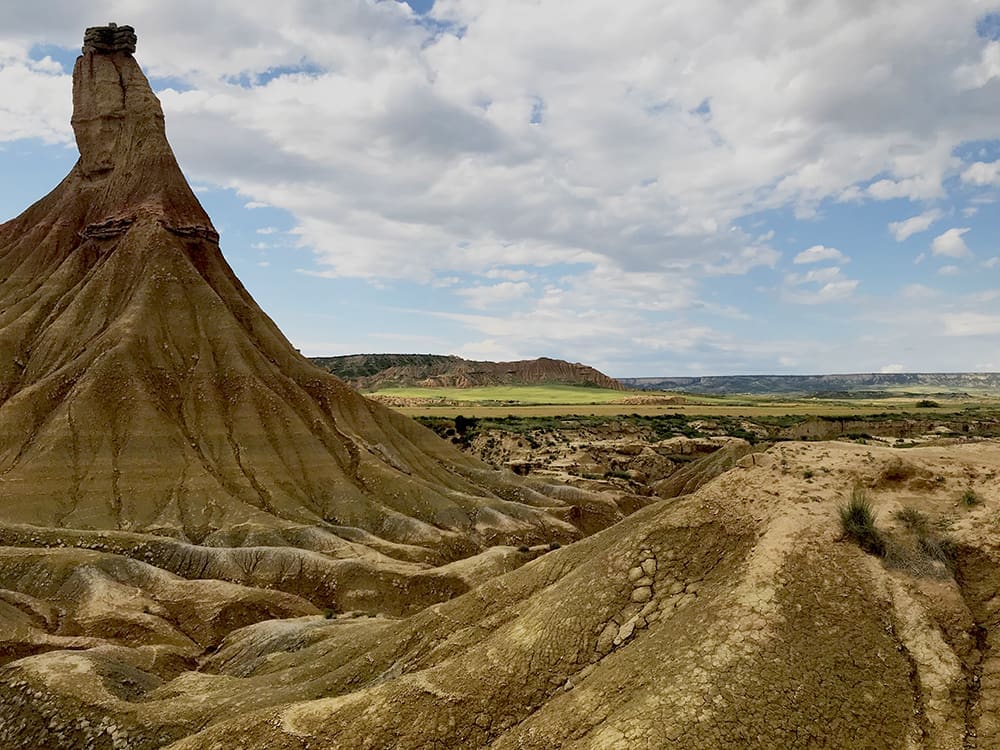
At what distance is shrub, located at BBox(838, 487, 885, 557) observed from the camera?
14922mm

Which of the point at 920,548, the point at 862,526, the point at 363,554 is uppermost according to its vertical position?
the point at 862,526

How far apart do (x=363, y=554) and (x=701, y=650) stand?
42.1m

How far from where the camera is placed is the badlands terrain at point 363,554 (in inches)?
500

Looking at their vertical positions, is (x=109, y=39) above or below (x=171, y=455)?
above

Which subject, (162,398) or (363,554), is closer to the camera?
(363,554)

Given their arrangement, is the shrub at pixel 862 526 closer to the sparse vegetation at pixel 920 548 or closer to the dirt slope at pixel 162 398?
the sparse vegetation at pixel 920 548

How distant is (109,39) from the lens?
86.7 m

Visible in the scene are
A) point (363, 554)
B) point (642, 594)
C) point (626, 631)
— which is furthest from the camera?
point (363, 554)

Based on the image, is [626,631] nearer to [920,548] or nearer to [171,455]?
[920,548]

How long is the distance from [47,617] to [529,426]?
95503 mm

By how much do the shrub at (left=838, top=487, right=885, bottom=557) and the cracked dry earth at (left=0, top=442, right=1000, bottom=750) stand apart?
0.97 ft

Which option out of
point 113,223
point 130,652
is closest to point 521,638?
point 130,652

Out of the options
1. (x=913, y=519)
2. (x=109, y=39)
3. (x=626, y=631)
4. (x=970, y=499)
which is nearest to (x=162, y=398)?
(x=109, y=39)

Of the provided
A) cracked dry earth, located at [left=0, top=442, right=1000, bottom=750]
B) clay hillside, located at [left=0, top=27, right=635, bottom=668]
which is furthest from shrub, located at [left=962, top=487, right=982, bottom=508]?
clay hillside, located at [left=0, top=27, right=635, bottom=668]
